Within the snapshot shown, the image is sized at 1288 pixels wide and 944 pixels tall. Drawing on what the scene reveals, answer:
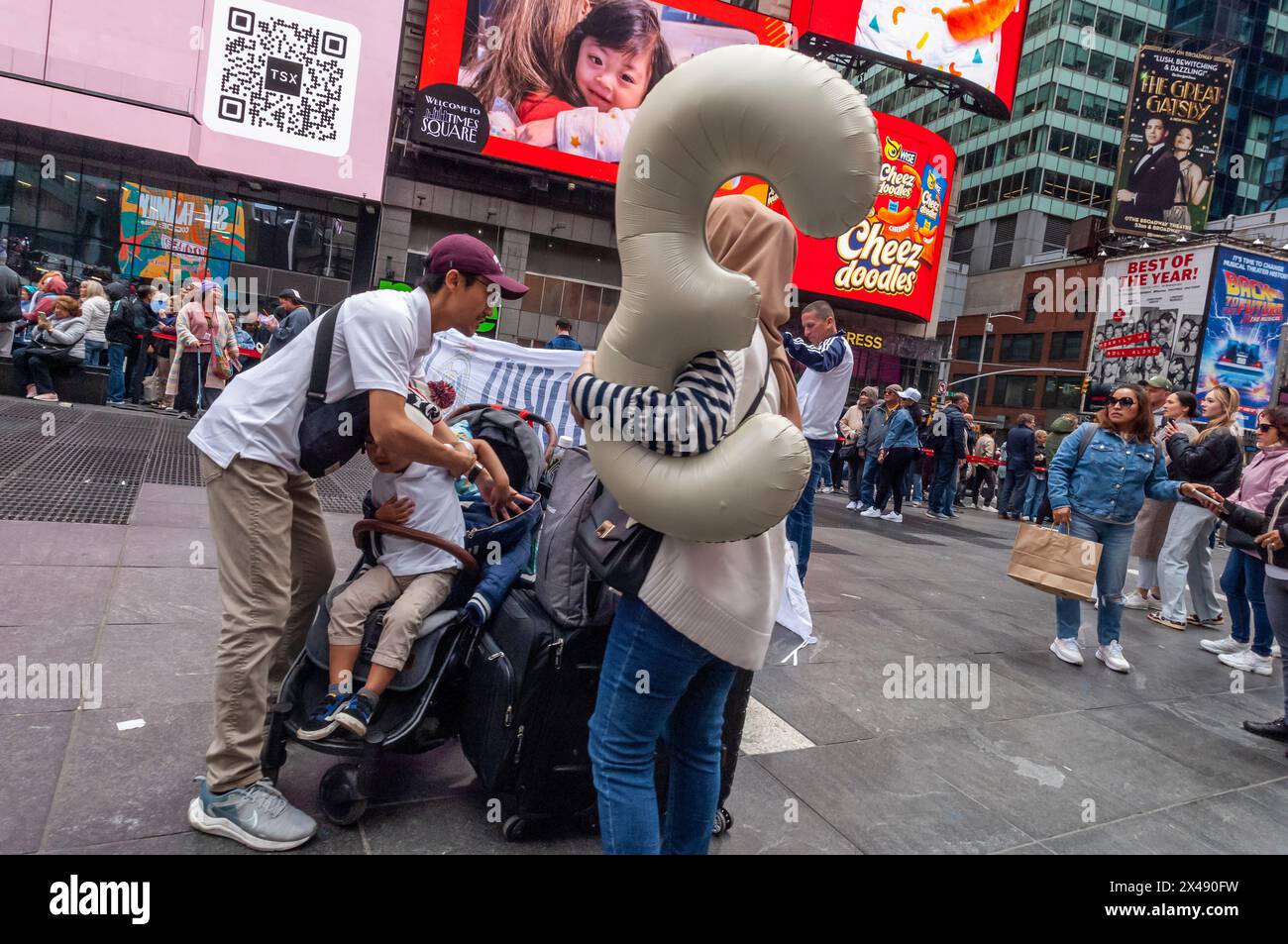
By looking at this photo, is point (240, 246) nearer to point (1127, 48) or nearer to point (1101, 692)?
point (1101, 692)

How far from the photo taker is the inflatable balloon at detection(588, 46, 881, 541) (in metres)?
1.62

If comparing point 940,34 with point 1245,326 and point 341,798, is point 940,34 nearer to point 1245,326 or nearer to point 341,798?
point 1245,326

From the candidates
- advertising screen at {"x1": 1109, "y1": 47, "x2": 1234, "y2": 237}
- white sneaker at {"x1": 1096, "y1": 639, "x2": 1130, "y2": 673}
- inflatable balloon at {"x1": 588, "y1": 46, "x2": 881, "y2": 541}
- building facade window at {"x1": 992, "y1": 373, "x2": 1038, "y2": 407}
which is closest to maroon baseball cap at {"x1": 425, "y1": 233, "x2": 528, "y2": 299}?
inflatable balloon at {"x1": 588, "y1": 46, "x2": 881, "y2": 541}

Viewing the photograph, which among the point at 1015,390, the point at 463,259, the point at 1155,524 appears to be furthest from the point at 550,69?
the point at 1015,390

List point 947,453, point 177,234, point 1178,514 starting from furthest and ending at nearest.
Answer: point 177,234 < point 947,453 < point 1178,514

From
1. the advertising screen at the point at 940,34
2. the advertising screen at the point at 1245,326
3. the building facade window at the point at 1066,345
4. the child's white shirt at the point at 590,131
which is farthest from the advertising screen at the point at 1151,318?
the child's white shirt at the point at 590,131

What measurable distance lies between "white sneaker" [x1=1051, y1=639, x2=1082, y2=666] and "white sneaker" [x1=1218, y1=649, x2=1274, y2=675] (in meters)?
1.46

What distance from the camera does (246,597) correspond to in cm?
232

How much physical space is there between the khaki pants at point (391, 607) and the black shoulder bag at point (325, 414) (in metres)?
0.47

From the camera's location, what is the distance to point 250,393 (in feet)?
7.69

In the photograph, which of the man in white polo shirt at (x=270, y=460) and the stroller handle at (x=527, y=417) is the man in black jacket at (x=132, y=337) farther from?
the man in white polo shirt at (x=270, y=460)

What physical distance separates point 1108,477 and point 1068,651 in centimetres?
126
